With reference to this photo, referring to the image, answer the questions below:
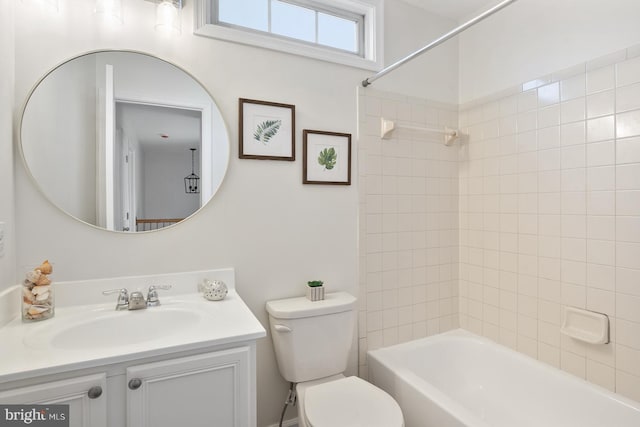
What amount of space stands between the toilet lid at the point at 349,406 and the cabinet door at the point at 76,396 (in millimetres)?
763

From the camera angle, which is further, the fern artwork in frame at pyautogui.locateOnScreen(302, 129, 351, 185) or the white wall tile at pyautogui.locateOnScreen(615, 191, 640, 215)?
the fern artwork in frame at pyautogui.locateOnScreen(302, 129, 351, 185)

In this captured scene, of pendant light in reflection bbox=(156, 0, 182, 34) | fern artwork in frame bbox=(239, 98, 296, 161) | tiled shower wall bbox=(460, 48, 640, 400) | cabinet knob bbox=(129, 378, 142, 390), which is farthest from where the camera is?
fern artwork in frame bbox=(239, 98, 296, 161)

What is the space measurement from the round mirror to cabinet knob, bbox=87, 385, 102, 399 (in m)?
0.71

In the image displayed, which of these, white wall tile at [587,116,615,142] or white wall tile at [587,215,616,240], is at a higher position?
white wall tile at [587,116,615,142]

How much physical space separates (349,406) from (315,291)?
56 cm

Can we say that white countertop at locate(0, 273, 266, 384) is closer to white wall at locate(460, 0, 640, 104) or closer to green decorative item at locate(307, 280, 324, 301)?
green decorative item at locate(307, 280, 324, 301)

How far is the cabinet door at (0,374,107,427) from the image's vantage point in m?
0.91

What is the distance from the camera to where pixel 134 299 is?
137cm

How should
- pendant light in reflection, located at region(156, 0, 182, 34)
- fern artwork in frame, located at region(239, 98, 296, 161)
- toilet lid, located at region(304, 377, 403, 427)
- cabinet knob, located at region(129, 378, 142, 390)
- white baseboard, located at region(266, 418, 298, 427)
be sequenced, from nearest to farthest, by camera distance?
cabinet knob, located at region(129, 378, 142, 390) < toilet lid, located at region(304, 377, 403, 427) < pendant light in reflection, located at region(156, 0, 182, 34) < fern artwork in frame, located at region(239, 98, 296, 161) < white baseboard, located at region(266, 418, 298, 427)

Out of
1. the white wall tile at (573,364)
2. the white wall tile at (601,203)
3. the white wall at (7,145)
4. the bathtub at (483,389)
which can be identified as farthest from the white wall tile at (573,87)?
the white wall at (7,145)

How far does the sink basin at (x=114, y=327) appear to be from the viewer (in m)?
1.19

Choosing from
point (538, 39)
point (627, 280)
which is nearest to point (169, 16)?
point (538, 39)

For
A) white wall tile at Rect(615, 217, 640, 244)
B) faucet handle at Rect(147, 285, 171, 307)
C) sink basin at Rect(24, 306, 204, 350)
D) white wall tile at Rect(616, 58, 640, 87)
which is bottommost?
sink basin at Rect(24, 306, 204, 350)

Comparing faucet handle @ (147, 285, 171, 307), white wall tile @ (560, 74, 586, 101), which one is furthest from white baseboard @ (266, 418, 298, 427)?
white wall tile @ (560, 74, 586, 101)
